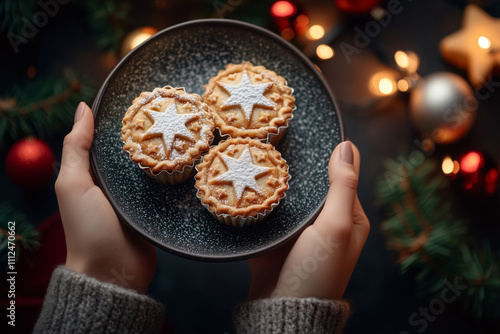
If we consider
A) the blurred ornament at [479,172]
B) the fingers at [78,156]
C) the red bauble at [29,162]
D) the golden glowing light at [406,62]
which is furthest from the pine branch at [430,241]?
the red bauble at [29,162]

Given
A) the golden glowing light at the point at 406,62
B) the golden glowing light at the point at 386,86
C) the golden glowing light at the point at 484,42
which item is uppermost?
the golden glowing light at the point at 484,42

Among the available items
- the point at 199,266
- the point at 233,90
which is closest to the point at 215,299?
the point at 199,266

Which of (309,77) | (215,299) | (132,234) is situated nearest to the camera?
(132,234)

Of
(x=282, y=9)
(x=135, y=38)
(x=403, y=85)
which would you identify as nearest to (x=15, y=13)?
(x=135, y=38)

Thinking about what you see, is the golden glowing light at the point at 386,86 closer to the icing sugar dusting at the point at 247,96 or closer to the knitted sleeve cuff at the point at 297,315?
the icing sugar dusting at the point at 247,96

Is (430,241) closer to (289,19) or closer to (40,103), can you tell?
(289,19)

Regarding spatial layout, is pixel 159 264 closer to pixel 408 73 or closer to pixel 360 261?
pixel 360 261

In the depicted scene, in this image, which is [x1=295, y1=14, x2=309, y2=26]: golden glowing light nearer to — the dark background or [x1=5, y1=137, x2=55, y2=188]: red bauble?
the dark background
